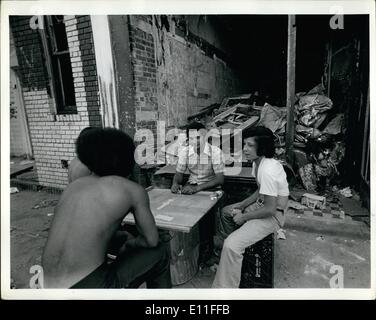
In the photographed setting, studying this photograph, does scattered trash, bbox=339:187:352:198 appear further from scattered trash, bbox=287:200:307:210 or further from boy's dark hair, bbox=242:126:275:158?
boy's dark hair, bbox=242:126:275:158

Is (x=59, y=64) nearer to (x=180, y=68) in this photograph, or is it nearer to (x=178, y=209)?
(x=180, y=68)

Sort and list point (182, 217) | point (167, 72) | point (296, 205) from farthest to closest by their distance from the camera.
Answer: point (167, 72) → point (296, 205) → point (182, 217)

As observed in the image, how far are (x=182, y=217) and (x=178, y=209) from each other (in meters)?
0.21

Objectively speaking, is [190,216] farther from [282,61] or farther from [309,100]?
[282,61]

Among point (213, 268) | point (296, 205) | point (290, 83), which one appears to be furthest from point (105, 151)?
point (290, 83)

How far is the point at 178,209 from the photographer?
98.9 inches

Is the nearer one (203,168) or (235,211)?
(235,211)

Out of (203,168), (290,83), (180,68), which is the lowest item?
(203,168)

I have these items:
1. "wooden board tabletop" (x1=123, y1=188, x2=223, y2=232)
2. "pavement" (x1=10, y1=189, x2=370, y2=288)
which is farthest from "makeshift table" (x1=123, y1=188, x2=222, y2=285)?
"pavement" (x1=10, y1=189, x2=370, y2=288)

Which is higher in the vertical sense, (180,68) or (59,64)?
(59,64)

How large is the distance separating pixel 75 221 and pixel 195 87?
5344mm

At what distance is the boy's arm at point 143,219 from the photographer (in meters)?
1.81

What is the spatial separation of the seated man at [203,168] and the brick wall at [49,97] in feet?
6.02

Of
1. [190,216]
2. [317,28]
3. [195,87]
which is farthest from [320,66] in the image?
[190,216]
